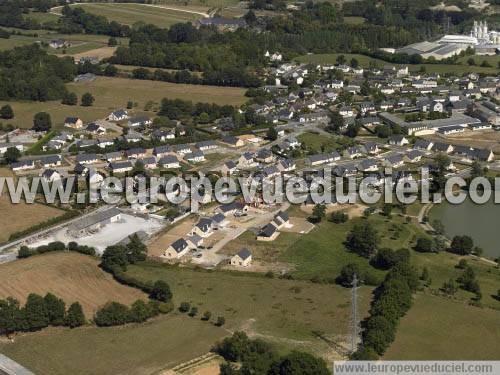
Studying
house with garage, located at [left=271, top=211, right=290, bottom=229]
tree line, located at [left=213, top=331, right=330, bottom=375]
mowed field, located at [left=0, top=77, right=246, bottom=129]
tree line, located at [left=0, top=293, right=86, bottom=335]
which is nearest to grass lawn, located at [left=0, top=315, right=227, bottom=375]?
tree line, located at [left=0, top=293, right=86, bottom=335]

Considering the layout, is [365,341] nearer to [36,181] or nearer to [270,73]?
[36,181]

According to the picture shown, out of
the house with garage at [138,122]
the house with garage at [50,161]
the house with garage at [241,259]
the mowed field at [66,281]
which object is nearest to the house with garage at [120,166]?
the house with garage at [50,161]

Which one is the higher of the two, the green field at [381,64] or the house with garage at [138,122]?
the green field at [381,64]

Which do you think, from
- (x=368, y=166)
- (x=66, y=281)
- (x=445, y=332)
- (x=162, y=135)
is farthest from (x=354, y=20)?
(x=445, y=332)

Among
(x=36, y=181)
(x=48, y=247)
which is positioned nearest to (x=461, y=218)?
(x=48, y=247)

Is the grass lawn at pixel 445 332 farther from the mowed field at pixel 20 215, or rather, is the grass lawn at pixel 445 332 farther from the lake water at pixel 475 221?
the mowed field at pixel 20 215

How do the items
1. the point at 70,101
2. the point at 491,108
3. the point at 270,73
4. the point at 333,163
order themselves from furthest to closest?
the point at 270,73 < the point at 70,101 < the point at 491,108 < the point at 333,163

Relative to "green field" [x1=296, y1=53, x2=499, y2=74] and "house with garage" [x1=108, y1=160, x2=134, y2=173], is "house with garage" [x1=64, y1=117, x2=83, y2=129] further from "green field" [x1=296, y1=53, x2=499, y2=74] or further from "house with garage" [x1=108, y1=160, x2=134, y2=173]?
"green field" [x1=296, y1=53, x2=499, y2=74]
